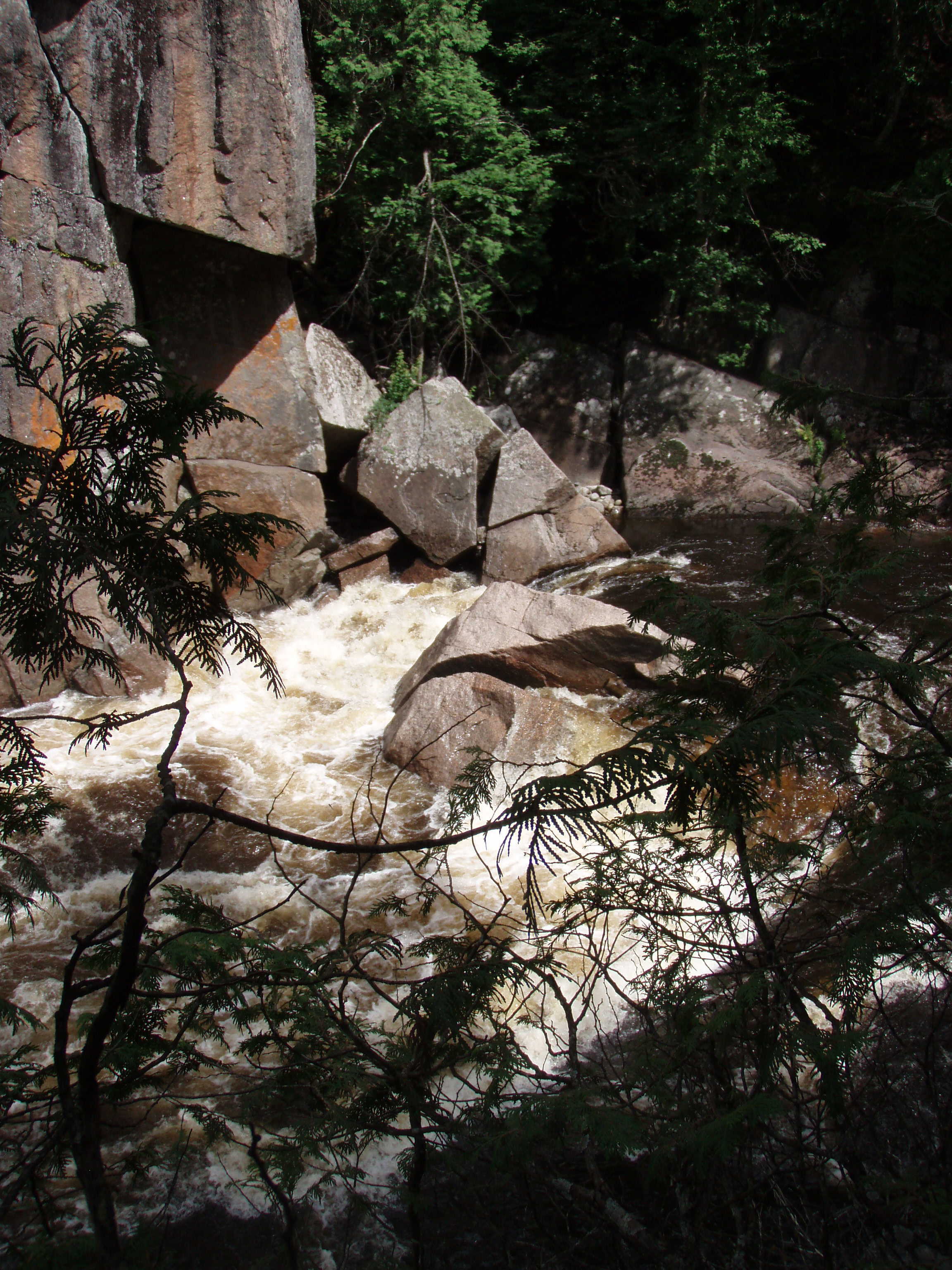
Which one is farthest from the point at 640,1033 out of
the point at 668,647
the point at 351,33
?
the point at 351,33

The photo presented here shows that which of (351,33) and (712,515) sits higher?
(351,33)

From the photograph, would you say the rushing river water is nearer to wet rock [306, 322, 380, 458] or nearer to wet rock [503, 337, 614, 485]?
wet rock [306, 322, 380, 458]

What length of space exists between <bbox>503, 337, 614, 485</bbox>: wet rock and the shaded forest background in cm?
73

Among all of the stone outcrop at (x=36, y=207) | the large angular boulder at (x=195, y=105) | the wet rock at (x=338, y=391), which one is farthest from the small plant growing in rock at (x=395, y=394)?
the stone outcrop at (x=36, y=207)

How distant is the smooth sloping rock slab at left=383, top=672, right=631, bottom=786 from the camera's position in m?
4.99

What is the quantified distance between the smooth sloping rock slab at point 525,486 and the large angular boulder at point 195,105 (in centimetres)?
301

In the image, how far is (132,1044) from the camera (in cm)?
177

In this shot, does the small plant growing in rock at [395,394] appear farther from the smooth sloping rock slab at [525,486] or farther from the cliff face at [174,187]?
the smooth sloping rock slab at [525,486]

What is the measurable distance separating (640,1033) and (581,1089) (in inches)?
48.3

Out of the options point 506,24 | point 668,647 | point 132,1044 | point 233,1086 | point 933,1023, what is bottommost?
point 233,1086

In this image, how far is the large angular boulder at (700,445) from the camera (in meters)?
10.0

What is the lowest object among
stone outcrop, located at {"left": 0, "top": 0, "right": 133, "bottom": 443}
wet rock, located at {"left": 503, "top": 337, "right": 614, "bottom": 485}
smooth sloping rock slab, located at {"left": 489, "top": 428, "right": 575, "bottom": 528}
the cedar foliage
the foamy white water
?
the foamy white water

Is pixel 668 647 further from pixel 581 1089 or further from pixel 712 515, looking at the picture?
pixel 712 515

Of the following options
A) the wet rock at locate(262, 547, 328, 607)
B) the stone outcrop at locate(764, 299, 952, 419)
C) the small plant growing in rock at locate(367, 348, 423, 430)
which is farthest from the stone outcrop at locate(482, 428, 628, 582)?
the stone outcrop at locate(764, 299, 952, 419)
